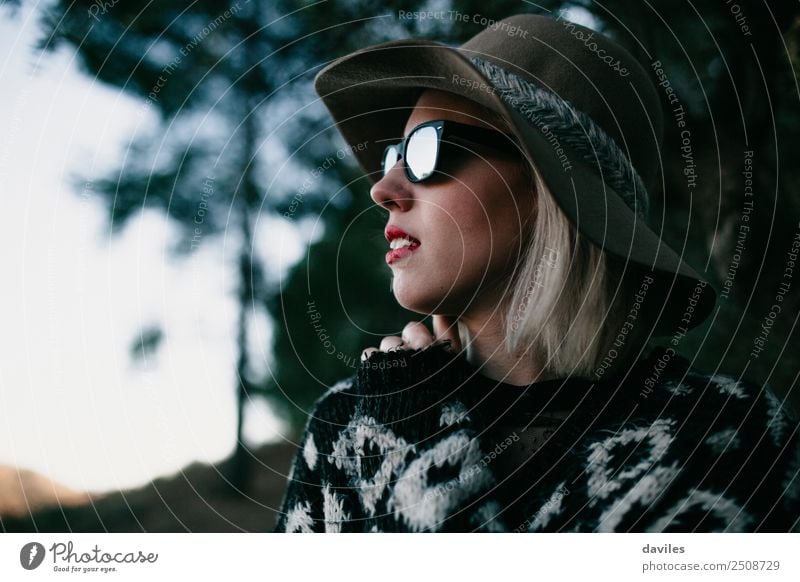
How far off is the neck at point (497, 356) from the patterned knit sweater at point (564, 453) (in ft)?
0.09

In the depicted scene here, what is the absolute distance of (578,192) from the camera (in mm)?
800

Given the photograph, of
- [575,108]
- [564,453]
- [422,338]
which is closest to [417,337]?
[422,338]

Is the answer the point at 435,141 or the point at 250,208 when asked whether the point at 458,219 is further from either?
the point at 250,208

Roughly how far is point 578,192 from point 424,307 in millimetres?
241

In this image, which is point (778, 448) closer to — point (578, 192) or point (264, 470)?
point (578, 192)

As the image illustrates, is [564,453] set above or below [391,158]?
below

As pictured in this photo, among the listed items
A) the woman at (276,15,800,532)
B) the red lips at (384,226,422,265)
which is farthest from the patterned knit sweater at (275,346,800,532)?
the red lips at (384,226,422,265)

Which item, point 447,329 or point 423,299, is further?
point 447,329

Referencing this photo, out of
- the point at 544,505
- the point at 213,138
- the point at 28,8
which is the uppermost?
the point at 28,8

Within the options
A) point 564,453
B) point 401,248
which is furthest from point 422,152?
point 564,453

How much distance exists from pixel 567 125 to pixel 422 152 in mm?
187

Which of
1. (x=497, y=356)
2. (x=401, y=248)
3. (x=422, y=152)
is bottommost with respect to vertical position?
(x=497, y=356)

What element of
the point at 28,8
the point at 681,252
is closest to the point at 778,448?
the point at 681,252

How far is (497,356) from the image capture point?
36.0 inches
